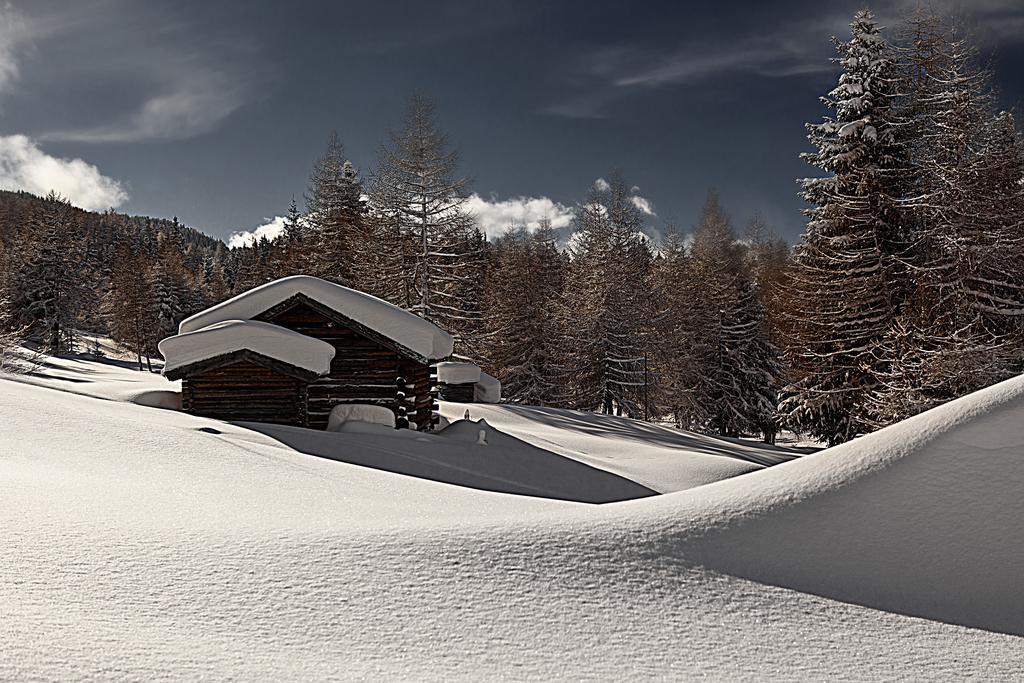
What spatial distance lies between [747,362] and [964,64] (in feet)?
62.0

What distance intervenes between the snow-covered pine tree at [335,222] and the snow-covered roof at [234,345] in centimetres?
1845

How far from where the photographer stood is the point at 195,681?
7.36 feet

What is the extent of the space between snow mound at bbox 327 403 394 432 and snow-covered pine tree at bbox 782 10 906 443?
47.5 ft

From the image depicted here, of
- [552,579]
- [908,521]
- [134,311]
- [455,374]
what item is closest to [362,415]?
[455,374]

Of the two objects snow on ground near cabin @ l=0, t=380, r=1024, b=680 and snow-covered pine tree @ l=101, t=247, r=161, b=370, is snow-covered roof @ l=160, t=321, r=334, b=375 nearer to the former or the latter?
snow on ground near cabin @ l=0, t=380, r=1024, b=680

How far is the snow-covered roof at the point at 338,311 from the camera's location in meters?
15.8

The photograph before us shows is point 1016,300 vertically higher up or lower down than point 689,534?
higher up

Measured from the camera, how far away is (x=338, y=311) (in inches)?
623

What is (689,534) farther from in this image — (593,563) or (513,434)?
(513,434)

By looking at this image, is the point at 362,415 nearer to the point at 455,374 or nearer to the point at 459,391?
the point at 455,374

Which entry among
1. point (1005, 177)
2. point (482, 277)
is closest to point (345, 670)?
point (1005, 177)

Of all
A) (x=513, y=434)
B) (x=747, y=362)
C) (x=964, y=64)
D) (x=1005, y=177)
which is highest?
(x=964, y=64)

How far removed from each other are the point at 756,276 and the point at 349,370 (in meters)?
31.3

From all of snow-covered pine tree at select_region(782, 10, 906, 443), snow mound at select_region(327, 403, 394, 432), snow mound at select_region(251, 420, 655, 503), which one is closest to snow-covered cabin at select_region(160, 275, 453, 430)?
snow mound at select_region(327, 403, 394, 432)
